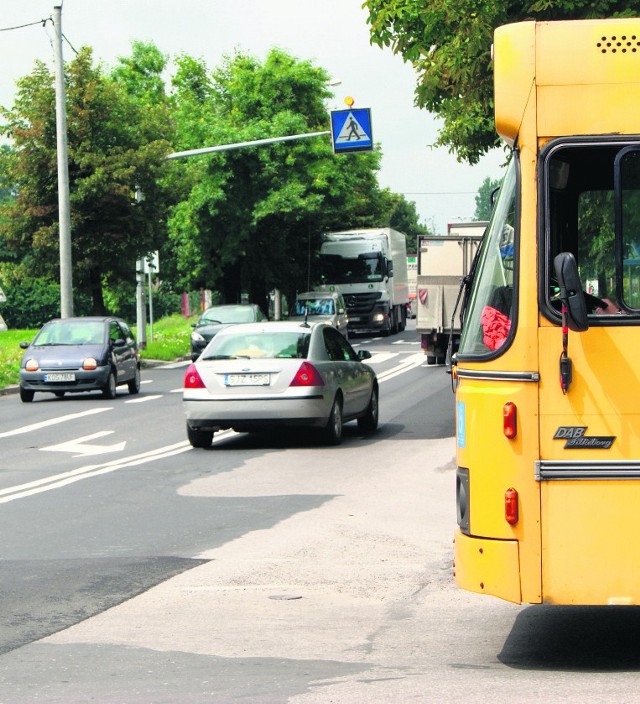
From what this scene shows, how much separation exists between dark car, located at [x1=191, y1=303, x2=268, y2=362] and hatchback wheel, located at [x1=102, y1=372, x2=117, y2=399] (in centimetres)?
1005

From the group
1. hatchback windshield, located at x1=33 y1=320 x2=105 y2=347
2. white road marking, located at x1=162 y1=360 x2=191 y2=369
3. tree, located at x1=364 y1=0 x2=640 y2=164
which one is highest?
tree, located at x1=364 y1=0 x2=640 y2=164

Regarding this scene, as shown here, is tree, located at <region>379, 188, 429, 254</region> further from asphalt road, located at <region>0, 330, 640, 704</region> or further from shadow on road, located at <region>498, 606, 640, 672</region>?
shadow on road, located at <region>498, 606, 640, 672</region>

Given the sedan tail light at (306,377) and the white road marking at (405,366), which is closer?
the sedan tail light at (306,377)

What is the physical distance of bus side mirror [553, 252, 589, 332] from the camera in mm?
6254

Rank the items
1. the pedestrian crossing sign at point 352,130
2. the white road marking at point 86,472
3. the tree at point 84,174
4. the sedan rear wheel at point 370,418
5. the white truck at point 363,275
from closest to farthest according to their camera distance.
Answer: the white road marking at point 86,472 → the sedan rear wheel at point 370,418 → the pedestrian crossing sign at point 352,130 → the tree at point 84,174 → the white truck at point 363,275

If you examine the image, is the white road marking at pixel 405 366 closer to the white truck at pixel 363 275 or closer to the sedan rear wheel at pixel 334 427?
the white truck at pixel 363 275

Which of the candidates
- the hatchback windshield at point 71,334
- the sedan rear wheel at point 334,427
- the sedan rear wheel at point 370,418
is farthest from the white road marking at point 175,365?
the sedan rear wheel at point 334,427

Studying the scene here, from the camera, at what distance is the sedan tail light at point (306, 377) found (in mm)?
17562

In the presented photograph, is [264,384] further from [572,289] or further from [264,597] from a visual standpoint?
[572,289]

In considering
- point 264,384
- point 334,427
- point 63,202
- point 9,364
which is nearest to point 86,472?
point 264,384

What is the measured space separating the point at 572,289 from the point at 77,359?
21.4m

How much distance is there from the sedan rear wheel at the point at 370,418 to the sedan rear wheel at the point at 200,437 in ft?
8.85

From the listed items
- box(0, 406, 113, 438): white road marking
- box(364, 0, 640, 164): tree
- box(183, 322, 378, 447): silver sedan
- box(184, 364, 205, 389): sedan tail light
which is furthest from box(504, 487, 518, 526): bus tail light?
box(0, 406, 113, 438): white road marking

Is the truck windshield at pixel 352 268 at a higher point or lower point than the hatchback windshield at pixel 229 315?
higher
